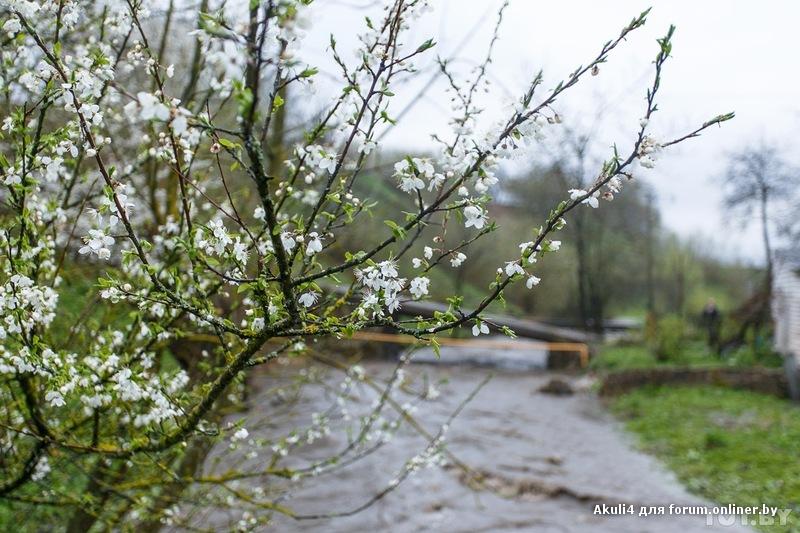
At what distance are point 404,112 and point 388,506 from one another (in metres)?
4.88

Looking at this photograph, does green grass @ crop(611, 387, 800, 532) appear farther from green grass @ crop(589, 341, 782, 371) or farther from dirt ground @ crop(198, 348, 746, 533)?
green grass @ crop(589, 341, 782, 371)

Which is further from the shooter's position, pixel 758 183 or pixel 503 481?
pixel 758 183

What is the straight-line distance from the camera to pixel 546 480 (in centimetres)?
827

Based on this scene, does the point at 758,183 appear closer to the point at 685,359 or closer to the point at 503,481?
the point at 685,359

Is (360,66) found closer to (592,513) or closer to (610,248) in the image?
(592,513)

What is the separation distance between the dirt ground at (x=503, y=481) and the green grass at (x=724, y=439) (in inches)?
13.9

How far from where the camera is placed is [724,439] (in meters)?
9.40

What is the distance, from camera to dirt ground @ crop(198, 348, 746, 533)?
6746 millimetres

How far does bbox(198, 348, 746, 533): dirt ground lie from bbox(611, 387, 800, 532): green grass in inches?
13.9

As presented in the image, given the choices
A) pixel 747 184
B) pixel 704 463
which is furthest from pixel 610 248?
pixel 704 463

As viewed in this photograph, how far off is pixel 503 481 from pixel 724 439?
377 centimetres

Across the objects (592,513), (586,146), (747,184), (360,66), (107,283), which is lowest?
(592,513)

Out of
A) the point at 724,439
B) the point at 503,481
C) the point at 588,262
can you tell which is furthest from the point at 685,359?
the point at 503,481

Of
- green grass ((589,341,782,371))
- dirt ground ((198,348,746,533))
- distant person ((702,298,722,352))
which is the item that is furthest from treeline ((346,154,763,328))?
dirt ground ((198,348,746,533))
